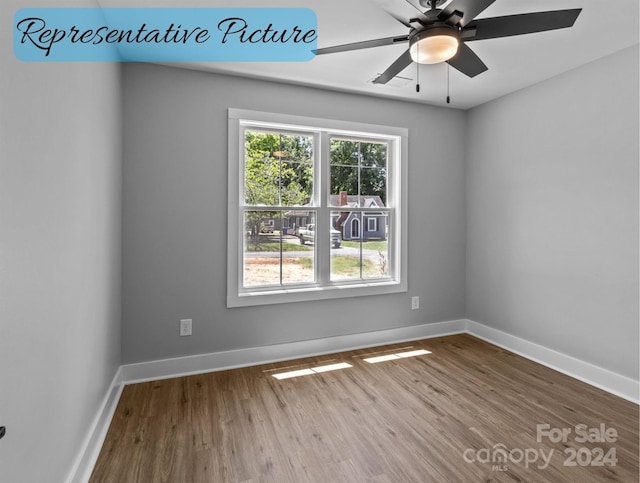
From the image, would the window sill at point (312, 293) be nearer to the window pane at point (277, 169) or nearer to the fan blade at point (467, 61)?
the window pane at point (277, 169)

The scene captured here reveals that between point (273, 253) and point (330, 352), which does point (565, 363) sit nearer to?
point (330, 352)

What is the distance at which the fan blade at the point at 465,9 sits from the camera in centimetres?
161

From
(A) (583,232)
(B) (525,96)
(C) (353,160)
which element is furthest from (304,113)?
(A) (583,232)

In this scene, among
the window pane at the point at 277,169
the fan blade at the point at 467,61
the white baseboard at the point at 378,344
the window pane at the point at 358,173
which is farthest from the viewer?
the window pane at the point at 358,173

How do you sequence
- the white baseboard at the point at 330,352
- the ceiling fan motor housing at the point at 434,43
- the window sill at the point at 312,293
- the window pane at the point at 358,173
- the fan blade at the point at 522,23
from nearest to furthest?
the fan blade at the point at 522,23 < the ceiling fan motor housing at the point at 434,43 < the white baseboard at the point at 330,352 < the window sill at the point at 312,293 < the window pane at the point at 358,173

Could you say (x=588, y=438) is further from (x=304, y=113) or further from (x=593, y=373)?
(x=304, y=113)

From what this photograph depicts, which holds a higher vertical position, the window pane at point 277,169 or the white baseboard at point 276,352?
the window pane at point 277,169

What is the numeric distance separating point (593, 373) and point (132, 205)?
4.00 m

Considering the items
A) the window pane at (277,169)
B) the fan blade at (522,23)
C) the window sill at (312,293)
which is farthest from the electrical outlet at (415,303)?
the fan blade at (522,23)

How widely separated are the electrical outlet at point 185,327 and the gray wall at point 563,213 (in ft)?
10.1

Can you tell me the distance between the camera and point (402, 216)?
12.2 ft

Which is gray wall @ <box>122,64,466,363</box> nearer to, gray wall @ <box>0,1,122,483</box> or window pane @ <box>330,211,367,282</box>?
window pane @ <box>330,211,367,282</box>

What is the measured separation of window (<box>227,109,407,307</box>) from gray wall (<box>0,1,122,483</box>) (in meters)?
1.20

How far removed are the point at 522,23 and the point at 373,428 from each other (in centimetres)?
244
